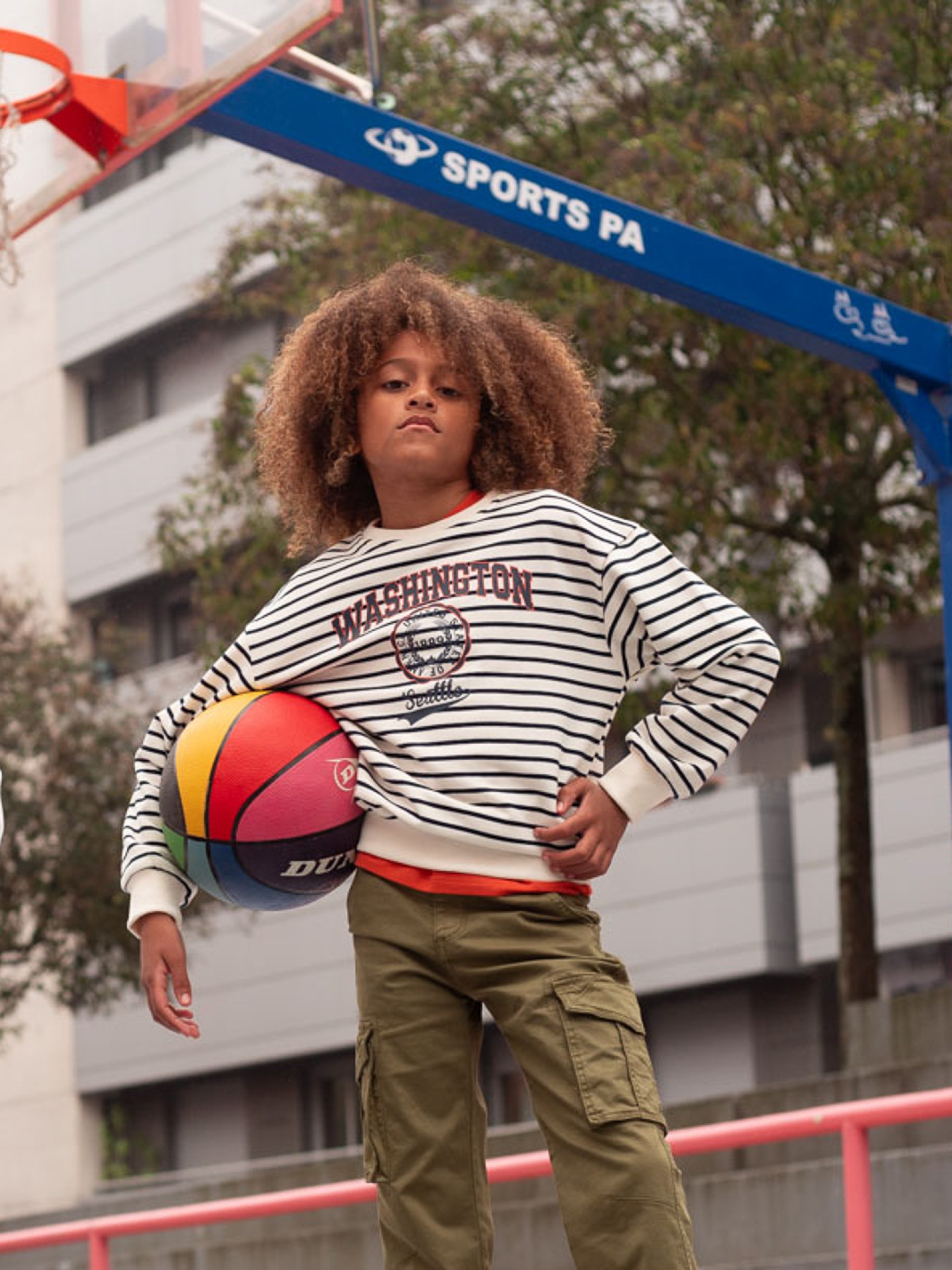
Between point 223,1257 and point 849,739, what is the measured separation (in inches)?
317

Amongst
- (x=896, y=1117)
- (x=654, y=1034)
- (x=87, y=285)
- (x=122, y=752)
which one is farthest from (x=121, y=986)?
(x=896, y=1117)

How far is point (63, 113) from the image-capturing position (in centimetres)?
577

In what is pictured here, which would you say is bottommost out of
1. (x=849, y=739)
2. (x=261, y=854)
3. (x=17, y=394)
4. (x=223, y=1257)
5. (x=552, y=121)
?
(x=223, y=1257)

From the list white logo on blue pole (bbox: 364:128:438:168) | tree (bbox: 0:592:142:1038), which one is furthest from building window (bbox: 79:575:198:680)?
white logo on blue pole (bbox: 364:128:438:168)

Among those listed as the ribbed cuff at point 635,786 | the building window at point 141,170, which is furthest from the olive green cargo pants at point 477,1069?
the building window at point 141,170

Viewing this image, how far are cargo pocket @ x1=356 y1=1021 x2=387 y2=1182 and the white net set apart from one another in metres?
2.85

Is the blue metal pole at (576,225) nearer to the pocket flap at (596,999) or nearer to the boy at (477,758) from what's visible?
the boy at (477,758)

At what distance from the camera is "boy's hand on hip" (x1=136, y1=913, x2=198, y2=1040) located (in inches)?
127

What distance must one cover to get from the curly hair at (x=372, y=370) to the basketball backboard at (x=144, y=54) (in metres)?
2.02

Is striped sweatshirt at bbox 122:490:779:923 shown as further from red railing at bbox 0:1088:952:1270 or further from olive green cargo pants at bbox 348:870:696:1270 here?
red railing at bbox 0:1088:952:1270

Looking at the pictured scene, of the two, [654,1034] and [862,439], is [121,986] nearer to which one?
[654,1034]

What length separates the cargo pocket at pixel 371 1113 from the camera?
312 centimetres

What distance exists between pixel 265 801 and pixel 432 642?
1.07ft

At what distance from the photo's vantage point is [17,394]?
31938mm
